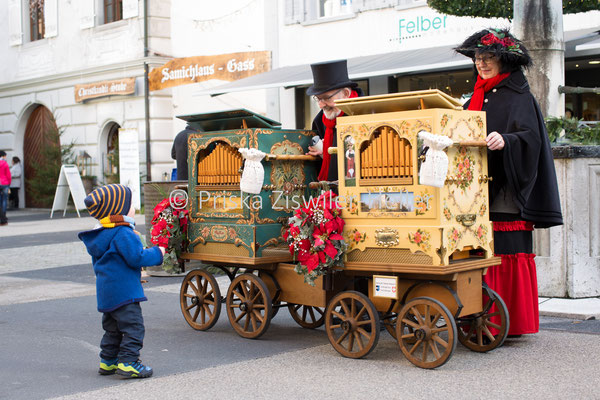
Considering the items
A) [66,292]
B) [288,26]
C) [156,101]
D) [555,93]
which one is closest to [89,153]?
[156,101]

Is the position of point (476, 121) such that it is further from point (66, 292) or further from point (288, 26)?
point (288, 26)

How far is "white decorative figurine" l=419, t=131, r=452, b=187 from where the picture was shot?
15.0ft

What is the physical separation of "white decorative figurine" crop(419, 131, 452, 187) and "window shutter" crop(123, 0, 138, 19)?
640 inches

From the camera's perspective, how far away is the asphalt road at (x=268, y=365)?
4.45 meters

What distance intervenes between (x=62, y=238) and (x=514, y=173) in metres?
10.4

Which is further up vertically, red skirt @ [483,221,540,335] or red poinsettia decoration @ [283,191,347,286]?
red poinsettia decoration @ [283,191,347,286]

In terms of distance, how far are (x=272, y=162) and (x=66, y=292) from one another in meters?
3.55

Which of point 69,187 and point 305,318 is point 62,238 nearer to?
point 69,187

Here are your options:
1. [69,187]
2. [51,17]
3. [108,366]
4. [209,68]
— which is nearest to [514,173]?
[108,366]

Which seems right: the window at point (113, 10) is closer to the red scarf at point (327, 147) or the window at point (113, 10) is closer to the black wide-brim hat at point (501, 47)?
the red scarf at point (327, 147)

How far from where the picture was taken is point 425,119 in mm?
4762

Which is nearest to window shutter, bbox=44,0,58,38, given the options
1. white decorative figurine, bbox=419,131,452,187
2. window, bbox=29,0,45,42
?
window, bbox=29,0,45,42

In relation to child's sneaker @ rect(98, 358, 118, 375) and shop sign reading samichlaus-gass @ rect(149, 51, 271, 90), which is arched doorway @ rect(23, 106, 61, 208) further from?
child's sneaker @ rect(98, 358, 118, 375)

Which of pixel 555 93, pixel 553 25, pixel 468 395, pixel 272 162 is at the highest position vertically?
pixel 553 25
